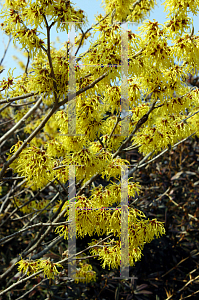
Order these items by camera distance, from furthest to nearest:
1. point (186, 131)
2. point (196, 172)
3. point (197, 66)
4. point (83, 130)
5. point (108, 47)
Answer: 1. point (196, 172)
2. point (186, 131)
3. point (83, 130)
4. point (197, 66)
5. point (108, 47)

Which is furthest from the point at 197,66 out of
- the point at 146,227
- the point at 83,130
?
the point at 146,227

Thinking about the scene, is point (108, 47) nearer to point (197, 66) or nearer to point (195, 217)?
point (197, 66)

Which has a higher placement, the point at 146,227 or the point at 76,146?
the point at 76,146

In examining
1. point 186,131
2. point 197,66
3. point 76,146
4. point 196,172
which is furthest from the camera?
point 196,172

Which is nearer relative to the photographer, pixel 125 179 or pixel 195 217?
pixel 125 179

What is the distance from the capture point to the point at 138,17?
2535 millimetres

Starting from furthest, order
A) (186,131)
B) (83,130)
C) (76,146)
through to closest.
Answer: (186,131)
(76,146)
(83,130)

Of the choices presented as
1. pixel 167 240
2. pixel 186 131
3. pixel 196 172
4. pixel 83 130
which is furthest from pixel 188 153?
pixel 83 130

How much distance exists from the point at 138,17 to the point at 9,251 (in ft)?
10.4

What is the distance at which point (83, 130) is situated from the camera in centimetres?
179

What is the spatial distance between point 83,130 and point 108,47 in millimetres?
609

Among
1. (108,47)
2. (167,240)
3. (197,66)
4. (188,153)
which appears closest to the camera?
(108,47)

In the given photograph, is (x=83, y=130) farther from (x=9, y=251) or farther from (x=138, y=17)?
(x=9, y=251)

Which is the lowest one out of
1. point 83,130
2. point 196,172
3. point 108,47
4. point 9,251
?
point 9,251
